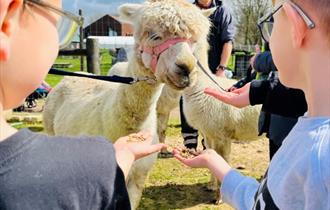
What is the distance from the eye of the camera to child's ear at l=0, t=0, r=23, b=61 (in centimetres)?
78

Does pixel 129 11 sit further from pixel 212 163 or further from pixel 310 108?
pixel 310 108

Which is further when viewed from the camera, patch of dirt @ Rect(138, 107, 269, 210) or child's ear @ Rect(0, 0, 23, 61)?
patch of dirt @ Rect(138, 107, 269, 210)

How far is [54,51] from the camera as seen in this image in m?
0.90

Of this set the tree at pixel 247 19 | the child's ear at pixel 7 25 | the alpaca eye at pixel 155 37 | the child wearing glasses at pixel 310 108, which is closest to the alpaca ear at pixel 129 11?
the alpaca eye at pixel 155 37

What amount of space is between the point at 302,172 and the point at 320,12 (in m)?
0.36

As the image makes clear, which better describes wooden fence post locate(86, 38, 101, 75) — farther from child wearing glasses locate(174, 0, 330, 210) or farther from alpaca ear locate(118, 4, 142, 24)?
child wearing glasses locate(174, 0, 330, 210)

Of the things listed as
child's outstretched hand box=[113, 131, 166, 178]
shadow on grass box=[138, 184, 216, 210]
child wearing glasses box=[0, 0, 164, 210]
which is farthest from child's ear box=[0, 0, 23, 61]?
shadow on grass box=[138, 184, 216, 210]

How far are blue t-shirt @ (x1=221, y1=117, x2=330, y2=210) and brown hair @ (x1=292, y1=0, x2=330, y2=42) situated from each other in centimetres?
21

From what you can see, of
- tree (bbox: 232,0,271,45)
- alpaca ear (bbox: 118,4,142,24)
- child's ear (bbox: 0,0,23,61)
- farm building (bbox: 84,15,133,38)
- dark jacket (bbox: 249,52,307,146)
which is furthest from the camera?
tree (bbox: 232,0,271,45)

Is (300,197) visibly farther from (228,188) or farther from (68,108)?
(68,108)

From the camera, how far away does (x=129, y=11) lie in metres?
3.18

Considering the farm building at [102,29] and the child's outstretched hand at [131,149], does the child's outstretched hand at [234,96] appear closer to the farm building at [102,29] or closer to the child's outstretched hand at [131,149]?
the child's outstretched hand at [131,149]

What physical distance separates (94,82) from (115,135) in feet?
4.02

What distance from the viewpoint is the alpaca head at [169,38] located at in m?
2.74
